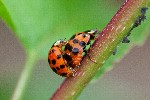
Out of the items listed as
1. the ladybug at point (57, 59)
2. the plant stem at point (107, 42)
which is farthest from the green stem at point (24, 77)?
→ the plant stem at point (107, 42)

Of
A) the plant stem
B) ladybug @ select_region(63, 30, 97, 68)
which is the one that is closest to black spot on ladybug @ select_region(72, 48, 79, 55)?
ladybug @ select_region(63, 30, 97, 68)

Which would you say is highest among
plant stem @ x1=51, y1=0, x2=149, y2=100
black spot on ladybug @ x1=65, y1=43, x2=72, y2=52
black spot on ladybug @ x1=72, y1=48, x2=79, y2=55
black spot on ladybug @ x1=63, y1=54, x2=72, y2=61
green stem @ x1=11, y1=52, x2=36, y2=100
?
plant stem @ x1=51, y1=0, x2=149, y2=100

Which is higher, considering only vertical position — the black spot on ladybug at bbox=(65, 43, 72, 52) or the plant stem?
the plant stem

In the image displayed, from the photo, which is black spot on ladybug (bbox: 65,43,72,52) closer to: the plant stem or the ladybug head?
the ladybug head

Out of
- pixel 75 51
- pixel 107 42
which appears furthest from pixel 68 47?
pixel 107 42

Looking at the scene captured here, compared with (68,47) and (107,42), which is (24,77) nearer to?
(68,47)

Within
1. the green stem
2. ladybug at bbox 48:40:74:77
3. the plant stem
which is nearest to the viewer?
the plant stem

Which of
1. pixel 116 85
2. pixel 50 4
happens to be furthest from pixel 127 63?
pixel 50 4
